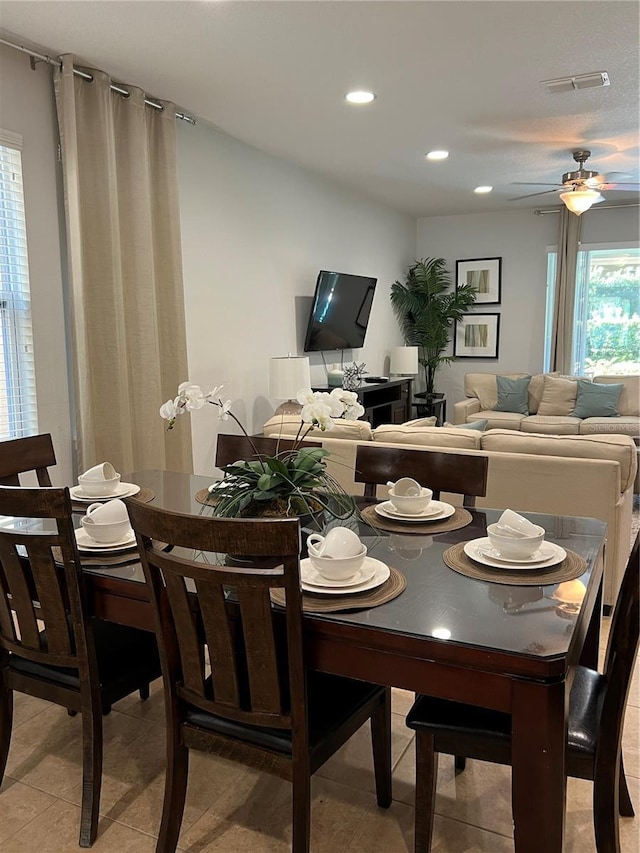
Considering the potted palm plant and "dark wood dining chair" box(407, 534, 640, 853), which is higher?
the potted palm plant

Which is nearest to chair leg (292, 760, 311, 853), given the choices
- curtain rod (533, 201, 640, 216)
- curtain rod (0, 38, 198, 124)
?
curtain rod (0, 38, 198, 124)

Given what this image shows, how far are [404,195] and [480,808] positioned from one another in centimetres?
589

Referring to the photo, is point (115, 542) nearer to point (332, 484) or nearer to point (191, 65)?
point (332, 484)

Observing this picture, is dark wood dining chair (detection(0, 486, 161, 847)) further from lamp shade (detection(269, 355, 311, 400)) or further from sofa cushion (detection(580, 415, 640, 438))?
sofa cushion (detection(580, 415, 640, 438))

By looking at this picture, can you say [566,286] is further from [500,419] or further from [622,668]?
[622,668]

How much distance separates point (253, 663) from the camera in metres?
1.48

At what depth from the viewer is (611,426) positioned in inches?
239

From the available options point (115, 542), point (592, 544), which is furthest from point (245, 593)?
point (592, 544)

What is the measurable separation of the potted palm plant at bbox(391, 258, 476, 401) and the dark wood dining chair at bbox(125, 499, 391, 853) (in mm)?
6278

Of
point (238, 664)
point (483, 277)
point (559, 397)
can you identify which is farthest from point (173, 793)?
point (483, 277)

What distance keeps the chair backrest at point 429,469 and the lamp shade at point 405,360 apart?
15.7 ft

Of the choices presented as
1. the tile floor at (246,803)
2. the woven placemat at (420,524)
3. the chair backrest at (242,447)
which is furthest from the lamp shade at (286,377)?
the tile floor at (246,803)

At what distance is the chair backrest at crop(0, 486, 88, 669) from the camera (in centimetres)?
170

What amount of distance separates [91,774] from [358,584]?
0.97m
